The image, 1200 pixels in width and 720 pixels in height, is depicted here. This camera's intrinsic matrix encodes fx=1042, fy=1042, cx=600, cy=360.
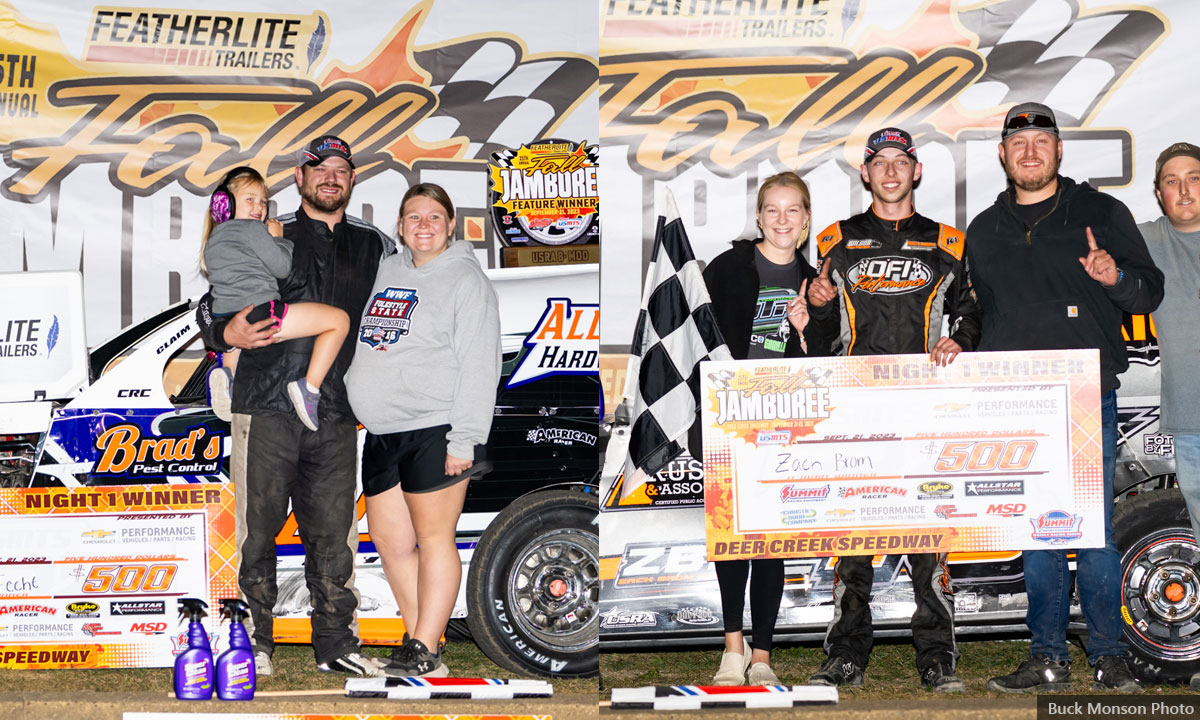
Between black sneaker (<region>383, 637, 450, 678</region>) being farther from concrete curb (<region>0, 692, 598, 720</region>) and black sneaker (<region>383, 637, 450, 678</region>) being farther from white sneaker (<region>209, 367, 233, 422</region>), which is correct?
white sneaker (<region>209, 367, 233, 422</region>)

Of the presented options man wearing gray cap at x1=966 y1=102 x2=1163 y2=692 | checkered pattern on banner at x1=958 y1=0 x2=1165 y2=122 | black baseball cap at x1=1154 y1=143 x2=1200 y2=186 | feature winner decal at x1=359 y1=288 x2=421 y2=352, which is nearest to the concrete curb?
feature winner decal at x1=359 y1=288 x2=421 y2=352

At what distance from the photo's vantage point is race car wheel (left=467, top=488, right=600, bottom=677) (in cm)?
476

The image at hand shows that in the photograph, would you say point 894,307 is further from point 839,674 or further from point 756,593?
point 839,674

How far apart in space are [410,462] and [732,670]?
5.64ft

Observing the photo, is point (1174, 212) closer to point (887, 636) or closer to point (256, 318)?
point (887, 636)

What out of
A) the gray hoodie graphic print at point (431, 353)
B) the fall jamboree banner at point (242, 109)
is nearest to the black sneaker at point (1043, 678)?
the gray hoodie graphic print at point (431, 353)

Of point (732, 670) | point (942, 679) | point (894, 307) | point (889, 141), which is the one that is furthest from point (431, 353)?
point (942, 679)

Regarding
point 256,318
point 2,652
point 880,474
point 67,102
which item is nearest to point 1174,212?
point 880,474

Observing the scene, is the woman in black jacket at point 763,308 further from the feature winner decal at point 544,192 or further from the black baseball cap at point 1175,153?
the black baseball cap at point 1175,153

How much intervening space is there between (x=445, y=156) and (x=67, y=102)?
5.66ft

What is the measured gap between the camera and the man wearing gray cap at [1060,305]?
4.58m

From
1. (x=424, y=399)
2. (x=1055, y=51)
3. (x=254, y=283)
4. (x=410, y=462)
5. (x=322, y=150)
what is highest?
(x=1055, y=51)

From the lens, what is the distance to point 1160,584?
15.7ft

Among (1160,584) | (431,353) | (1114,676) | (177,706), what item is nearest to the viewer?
(177,706)
